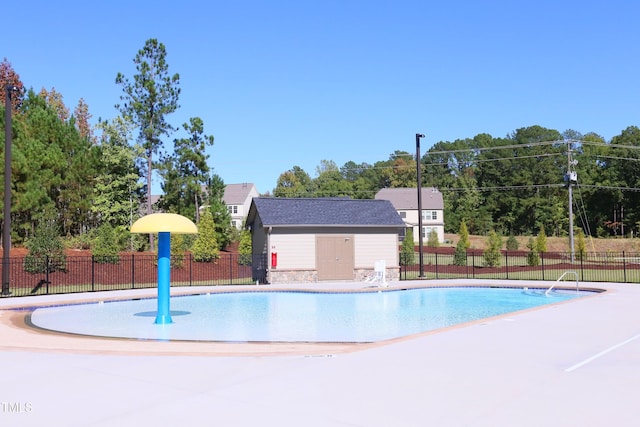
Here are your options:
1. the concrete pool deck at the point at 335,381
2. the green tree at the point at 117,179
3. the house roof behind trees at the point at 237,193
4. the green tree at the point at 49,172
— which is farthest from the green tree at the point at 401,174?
the concrete pool deck at the point at 335,381

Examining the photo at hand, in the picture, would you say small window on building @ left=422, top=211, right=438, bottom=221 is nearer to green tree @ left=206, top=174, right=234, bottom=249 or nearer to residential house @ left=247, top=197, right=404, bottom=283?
green tree @ left=206, top=174, right=234, bottom=249

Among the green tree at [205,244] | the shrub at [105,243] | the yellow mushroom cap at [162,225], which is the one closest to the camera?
the yellow mushroom cap at [162,225]

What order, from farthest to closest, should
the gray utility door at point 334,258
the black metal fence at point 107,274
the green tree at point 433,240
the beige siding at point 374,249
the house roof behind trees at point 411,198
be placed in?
the house roof behind trees at point 411,198
the green tree at point 433,240
the beige siding at point 374,249
the gray utility door at point 334,258
the black metal fence at point 107,274

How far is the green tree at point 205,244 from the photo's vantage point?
37.0m

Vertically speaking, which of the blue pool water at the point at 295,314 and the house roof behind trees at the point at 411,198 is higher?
the house roof behind trees at the point at 411,198

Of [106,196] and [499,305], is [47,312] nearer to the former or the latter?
[499,305]

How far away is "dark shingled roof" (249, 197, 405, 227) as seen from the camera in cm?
2898

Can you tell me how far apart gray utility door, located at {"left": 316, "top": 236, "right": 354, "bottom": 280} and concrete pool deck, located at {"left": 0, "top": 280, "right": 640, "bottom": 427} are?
685 inches

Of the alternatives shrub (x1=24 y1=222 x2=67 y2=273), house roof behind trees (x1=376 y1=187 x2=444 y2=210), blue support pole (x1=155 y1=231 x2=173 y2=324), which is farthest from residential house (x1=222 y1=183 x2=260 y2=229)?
blue support pole (x1=155 y1=231 x2=173 y2=324)

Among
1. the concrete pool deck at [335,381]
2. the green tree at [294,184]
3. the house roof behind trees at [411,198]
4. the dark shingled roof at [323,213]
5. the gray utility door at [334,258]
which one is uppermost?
the green tree at [294,184]

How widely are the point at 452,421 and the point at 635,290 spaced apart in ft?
63.2

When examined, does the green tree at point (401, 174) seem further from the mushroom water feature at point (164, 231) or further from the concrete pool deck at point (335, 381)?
the concrete pool deck at point (335, 381)

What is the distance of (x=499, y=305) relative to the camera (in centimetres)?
2069

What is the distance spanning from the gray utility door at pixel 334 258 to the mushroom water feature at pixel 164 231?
14.2 m
